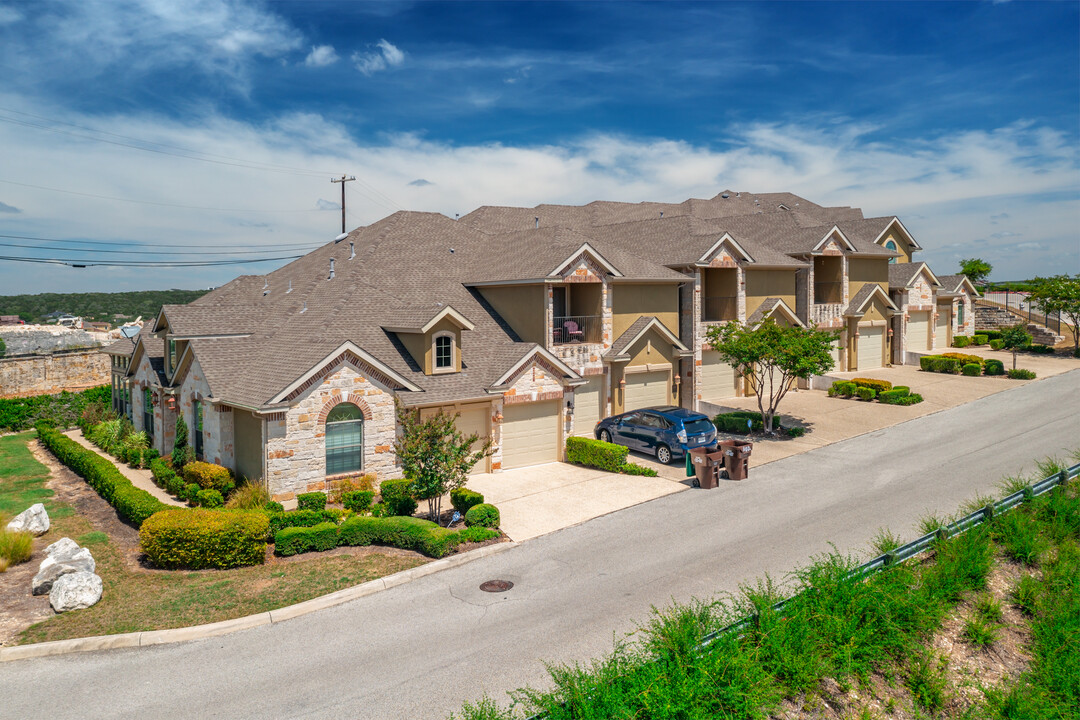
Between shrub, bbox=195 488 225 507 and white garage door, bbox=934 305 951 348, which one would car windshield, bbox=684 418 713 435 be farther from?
white garage door, bbox=934 305 951 348

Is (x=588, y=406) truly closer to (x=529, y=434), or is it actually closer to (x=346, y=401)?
(x=529, y=434)

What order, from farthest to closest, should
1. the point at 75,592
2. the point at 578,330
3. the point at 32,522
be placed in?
the point at 578,330 < the point at 32,522 < the point at 75,592

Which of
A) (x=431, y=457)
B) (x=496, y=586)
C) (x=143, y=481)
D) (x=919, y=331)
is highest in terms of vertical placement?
(x=919, y=331)

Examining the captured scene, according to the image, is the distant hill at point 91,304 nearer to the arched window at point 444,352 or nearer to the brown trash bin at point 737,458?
the arched window at point 444,352

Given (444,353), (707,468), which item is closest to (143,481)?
(444,353)

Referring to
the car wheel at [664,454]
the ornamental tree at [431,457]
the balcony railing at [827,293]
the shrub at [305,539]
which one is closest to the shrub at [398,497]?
the ornamental tree at [431,457]

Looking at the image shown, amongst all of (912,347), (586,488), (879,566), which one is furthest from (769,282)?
(879,566)

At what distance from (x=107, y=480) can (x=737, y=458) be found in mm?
19007

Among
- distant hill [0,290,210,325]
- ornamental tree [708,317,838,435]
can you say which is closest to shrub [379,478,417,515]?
ornamental tree [708,317,838,435]

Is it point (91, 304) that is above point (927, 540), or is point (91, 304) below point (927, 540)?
above

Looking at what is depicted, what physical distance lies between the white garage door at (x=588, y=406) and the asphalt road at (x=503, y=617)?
8690 mm

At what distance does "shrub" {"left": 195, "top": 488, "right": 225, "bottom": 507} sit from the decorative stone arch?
10.9ft

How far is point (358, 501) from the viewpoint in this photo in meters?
18.5

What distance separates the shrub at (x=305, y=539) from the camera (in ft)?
52.0
